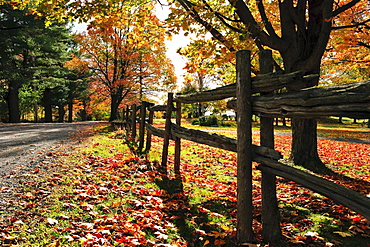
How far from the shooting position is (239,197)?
3127mm

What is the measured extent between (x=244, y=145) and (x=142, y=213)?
1854 millimetres

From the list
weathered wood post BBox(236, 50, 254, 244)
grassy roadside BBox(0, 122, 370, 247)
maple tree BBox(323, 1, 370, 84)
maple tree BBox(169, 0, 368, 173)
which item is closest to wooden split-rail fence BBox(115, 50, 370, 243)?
weathered wood post BBox(236, 50, 254, 244)

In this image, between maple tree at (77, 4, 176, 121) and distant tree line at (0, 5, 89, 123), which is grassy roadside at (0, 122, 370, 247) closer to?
maple tree at (77, 4, 176, 121)

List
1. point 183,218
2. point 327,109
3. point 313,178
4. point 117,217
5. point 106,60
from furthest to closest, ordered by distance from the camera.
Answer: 1. point 106,60
2. point 183,218
3. point 117,217
4. point 313,178
5. point 327,109

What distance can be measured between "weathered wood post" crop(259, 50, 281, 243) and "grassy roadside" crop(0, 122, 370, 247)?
0.27 metres

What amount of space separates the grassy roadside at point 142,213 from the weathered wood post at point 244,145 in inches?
11.1

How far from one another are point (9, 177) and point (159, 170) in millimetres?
3090

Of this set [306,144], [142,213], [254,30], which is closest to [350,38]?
[306,144]

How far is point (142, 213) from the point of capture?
3.58 meters

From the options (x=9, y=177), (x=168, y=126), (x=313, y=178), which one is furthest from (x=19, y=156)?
(x=313, y=178)

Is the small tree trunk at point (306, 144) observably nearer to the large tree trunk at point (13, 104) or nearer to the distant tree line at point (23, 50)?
the distant tree line at point (23, 50)

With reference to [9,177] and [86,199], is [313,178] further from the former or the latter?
[9,177]

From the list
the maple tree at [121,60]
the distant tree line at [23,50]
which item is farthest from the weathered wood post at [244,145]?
the distant tree line at [23,50]

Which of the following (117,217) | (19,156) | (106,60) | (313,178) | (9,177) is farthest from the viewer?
(106,60)
